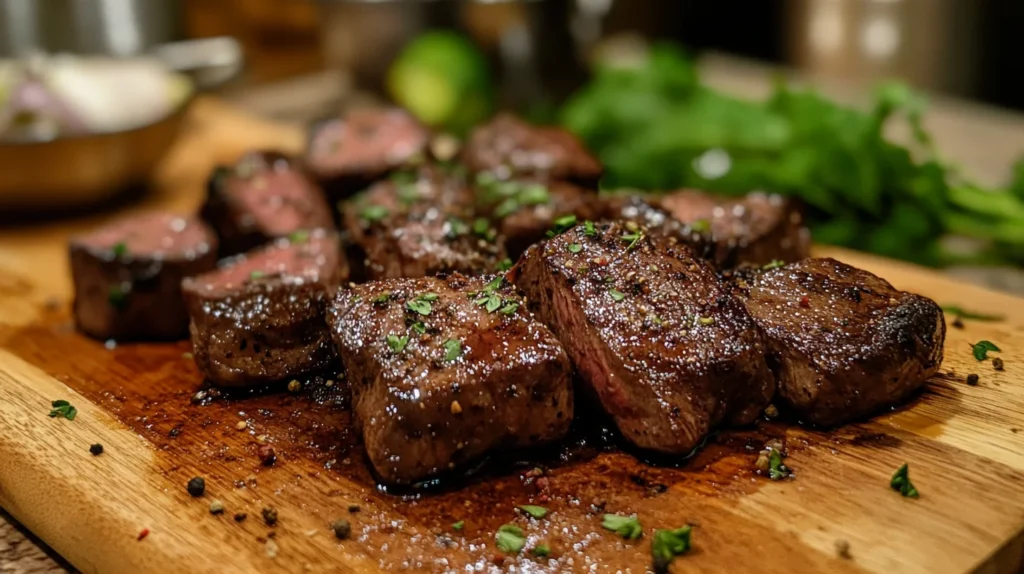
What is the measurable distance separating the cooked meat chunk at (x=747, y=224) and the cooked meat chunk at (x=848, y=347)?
62 cm

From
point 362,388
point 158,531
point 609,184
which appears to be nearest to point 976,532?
point 362,388

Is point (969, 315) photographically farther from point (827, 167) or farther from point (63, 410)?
point (63, 410)

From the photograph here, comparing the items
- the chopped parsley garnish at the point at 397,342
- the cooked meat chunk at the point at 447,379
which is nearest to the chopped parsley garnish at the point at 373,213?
the cooked meat chunk at the point at 447,379

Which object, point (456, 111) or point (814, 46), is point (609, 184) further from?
point (814, 46)

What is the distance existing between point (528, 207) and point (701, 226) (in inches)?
28.9

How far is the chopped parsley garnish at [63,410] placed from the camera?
Answer: 3.19m

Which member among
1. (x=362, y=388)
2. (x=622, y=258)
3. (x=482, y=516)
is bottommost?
(x=482, y=516)

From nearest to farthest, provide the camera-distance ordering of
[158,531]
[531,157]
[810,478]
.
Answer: [158,531]
[810,478]
[531,157]

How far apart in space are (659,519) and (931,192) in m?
2.80

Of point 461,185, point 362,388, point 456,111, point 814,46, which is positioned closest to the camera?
point 362,388

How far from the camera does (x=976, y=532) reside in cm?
249

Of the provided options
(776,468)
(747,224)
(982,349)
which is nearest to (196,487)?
(776,468)

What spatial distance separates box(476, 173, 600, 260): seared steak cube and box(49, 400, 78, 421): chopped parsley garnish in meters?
1.74

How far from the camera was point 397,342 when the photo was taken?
2.94 m
